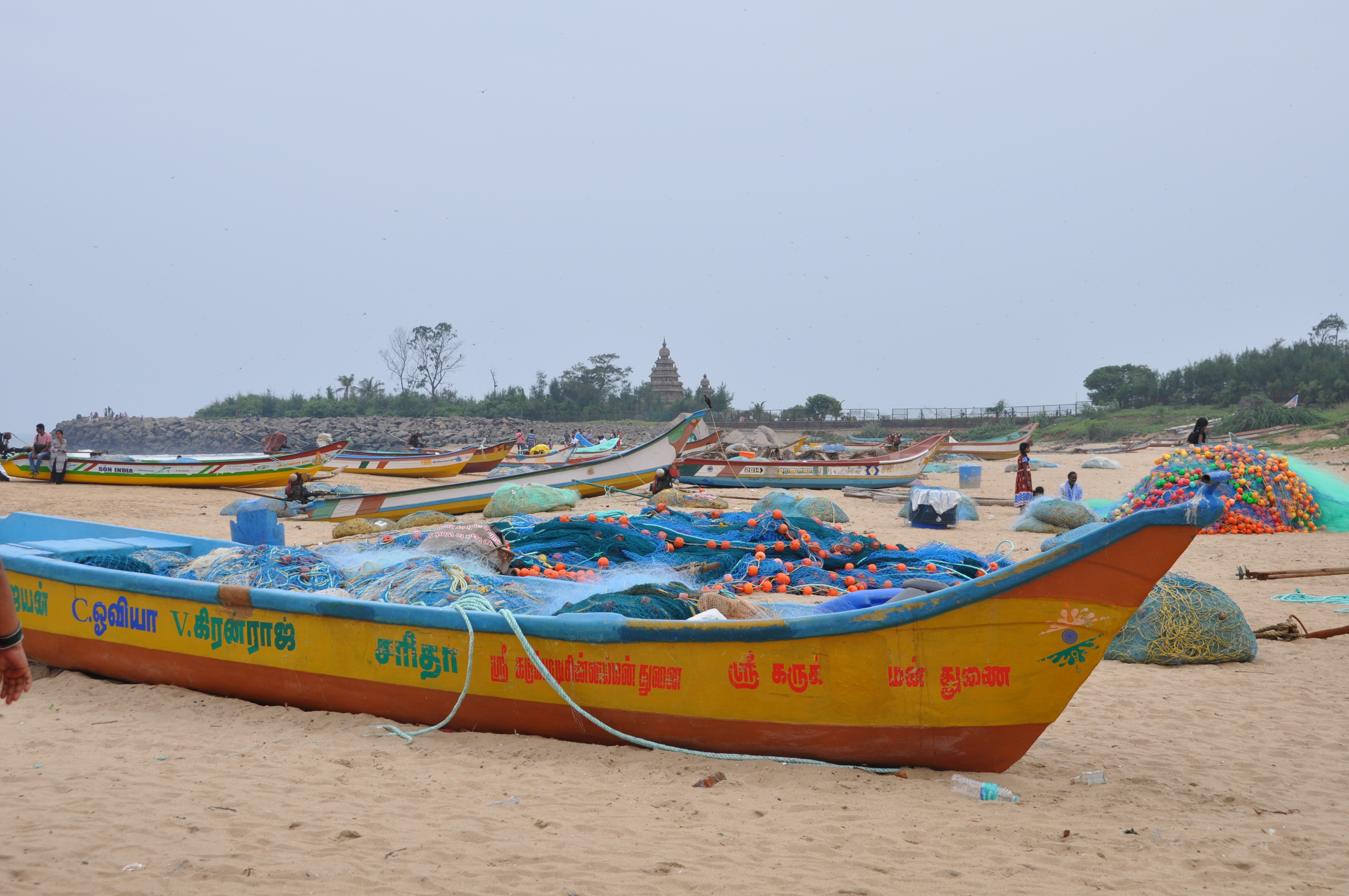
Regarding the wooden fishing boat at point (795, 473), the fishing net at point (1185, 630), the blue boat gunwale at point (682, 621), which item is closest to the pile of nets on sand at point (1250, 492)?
the fishing net at point (1185, 630)

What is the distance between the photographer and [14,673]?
7.88 ft

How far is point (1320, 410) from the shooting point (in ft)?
114

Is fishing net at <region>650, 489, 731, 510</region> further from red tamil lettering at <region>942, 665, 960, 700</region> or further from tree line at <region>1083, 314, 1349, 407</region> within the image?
tree line at <region>1083, 314, 1349, 407</region>

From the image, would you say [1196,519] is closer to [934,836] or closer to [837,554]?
[934,836]

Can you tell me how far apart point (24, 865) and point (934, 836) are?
3100 mm

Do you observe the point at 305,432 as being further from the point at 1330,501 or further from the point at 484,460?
the point at 1330,501

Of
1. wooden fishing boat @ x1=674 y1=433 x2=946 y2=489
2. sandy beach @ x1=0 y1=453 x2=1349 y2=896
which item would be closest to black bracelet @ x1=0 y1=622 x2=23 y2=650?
sandy beach @ x1=0 y1=453 x2=1349 y2=896

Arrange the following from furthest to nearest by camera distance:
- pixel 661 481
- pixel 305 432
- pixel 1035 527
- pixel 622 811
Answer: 1. pixel 305 432
2. pixel 661 481
3. pixel 1035 527
4. pixel 622 811

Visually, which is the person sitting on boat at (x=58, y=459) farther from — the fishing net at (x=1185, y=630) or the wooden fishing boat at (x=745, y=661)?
the fishing net at (x=1185, y=630)

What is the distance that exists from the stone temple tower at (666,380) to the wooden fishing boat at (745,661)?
6244 cm

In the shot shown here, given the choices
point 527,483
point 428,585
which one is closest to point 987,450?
point 527,483

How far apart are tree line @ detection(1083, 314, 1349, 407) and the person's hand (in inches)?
1754

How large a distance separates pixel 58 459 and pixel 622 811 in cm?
2025

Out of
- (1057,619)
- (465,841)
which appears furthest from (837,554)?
(465,841)
